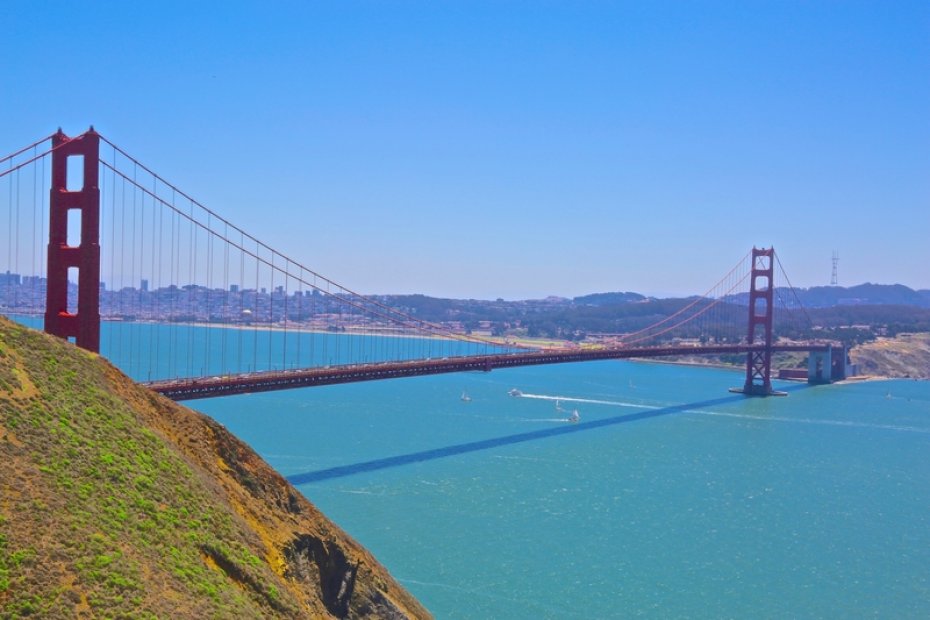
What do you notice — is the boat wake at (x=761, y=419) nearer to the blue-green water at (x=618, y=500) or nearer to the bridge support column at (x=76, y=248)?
the blue-green water at (x=618, y=500)

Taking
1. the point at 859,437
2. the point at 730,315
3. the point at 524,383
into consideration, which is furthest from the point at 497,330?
the point at 859,437

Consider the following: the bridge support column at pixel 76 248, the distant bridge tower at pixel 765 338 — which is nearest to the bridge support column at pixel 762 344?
the distant bridge tower at pixel 765 338

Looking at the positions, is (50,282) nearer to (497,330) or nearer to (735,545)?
(735,545)

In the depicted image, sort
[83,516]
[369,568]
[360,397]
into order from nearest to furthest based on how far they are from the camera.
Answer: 1. [83,516]
2. [369,568]
3. [360,397]

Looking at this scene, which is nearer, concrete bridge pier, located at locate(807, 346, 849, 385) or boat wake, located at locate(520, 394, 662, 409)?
boat wake, located at locate(520, 394, 662, 409)

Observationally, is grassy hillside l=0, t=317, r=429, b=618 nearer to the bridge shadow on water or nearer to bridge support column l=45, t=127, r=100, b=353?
bridge support column l=45, t=127, r=100, b=353

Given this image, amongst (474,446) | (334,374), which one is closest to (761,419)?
(474,446)

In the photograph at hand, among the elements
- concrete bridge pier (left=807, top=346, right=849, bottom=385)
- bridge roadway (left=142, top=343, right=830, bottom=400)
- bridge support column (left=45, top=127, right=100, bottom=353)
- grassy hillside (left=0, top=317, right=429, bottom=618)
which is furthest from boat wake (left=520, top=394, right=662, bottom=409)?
grassy hillside (left=0, top=317, right=429, bottom=618)

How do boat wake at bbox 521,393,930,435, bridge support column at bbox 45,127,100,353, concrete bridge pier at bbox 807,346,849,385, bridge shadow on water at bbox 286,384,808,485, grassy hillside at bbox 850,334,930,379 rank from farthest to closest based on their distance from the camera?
grassy hillside at bbox 850,334,930,379, concrete bridge pier at bbox 807,346,849,385, boat wake at bbox 521,393,930,435, bridge shadow on water at bbox 286,384,808,485, bridge support column at bbox 45,127,100,353
